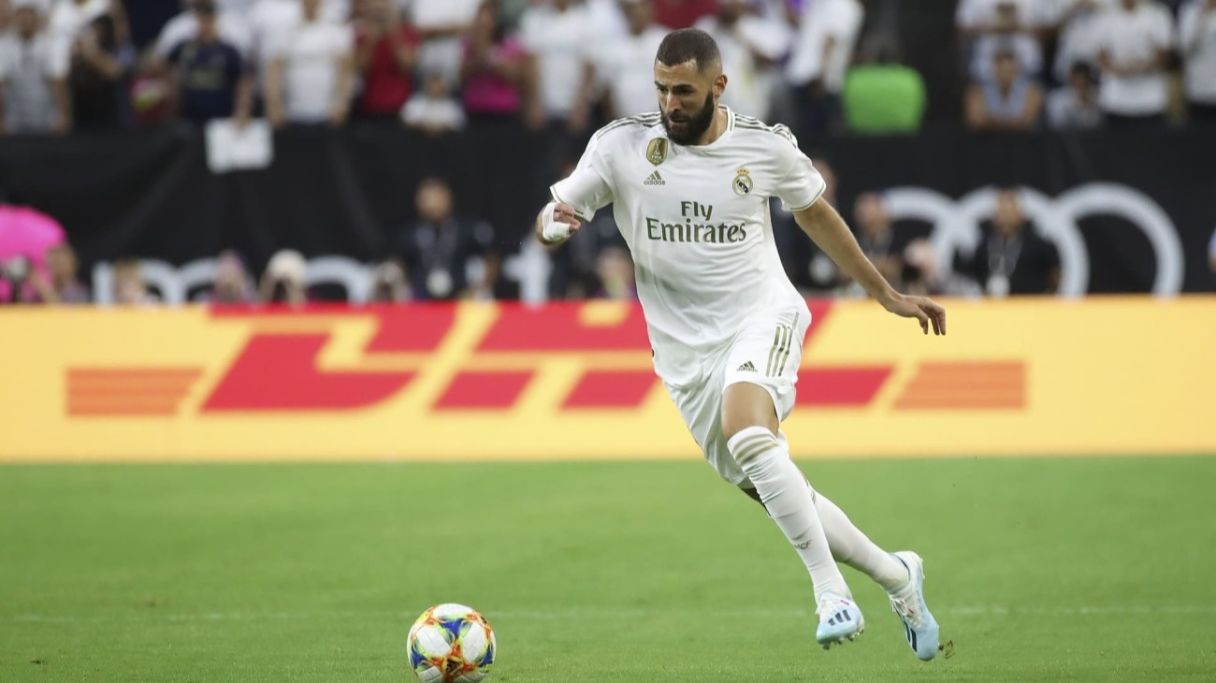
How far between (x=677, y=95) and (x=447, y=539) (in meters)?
A: 5.33

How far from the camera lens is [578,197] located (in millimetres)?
7668

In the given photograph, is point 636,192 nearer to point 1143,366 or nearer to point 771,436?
point 771,436

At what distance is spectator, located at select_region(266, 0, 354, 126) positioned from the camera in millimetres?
20109

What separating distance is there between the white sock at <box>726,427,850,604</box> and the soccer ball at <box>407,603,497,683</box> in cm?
120

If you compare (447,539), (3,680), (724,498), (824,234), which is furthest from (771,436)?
(724,498)

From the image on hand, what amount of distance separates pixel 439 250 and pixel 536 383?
354 cm

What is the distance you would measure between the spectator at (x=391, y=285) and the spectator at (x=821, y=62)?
443cm

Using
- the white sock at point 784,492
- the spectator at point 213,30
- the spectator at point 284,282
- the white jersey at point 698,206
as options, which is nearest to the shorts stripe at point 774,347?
the white jersey at point 698,206

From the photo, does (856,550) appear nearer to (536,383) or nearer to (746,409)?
(746,409)

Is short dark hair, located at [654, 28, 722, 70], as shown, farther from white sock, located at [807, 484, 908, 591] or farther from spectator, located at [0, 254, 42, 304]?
spectator, located at [0, 254, 42, 304]

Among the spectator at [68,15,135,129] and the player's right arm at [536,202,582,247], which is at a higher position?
the player's right arm at [536,202,582,247]

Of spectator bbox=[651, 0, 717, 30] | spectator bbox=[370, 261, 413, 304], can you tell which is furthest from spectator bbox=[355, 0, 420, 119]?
spectator bbox=[651, 0, 717, 30]

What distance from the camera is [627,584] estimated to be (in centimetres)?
1041

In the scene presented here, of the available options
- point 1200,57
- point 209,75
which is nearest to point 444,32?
point 209,75
